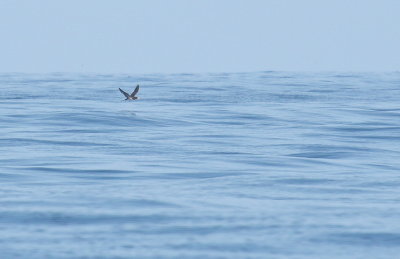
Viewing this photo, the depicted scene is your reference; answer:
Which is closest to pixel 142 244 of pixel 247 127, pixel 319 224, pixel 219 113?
pixel 319 224

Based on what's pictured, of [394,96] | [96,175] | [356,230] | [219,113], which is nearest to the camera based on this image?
[356,230]

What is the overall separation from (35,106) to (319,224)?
88.8 feet

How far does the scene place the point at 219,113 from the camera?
124 ft

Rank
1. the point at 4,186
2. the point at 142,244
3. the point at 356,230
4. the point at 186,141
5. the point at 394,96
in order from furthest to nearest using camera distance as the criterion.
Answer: the point at 394,96, the point at 186,141, the point at 4,186, the point at 356,230, the point at 142,244

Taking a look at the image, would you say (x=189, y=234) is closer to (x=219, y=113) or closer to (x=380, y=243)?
(x=380, y=243)

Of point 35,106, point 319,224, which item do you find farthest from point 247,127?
point 319,224

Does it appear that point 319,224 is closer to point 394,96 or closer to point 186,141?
point 186,141

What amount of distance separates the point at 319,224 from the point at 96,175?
5.66 metres

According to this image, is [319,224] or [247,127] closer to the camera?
[319,224]

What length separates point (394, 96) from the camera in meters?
51.6

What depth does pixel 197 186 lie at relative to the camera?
17609 mm

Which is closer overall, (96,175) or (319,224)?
(319,224)

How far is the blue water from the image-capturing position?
12945mm

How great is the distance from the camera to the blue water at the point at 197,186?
42.5ft
